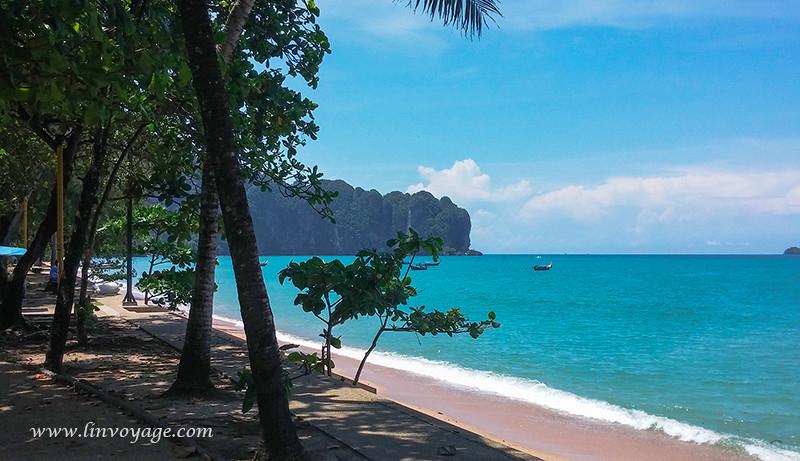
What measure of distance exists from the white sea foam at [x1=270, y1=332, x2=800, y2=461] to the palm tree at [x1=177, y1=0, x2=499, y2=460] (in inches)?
305

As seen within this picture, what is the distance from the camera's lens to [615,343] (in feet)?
81.7

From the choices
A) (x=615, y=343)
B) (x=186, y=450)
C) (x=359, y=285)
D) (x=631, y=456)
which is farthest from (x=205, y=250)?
(x=615, y=343)

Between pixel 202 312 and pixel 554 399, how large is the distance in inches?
331

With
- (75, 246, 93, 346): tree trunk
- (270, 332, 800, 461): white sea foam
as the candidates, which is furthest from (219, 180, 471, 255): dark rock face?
(75, 246, 93, 346): tree trunk

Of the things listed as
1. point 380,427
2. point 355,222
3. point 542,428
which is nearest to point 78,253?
point 380,427

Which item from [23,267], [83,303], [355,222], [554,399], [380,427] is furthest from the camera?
[355,222]

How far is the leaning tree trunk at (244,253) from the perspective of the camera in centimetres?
438

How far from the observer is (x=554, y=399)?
13.3 metres

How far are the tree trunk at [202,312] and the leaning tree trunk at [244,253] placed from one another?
2554 millimetres

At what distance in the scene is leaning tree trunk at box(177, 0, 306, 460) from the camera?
14.4 feet

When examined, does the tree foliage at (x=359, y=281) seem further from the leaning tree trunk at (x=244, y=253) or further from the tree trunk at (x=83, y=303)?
the tree trunk at (x=83, y=303)

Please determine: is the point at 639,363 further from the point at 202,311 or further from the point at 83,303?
the point at 202,311

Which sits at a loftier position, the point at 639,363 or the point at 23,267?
the point at 23,267

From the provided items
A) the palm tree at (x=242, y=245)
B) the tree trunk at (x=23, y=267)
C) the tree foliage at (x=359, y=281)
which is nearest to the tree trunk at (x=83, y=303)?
the tree trunk at (x=23, y=267)
